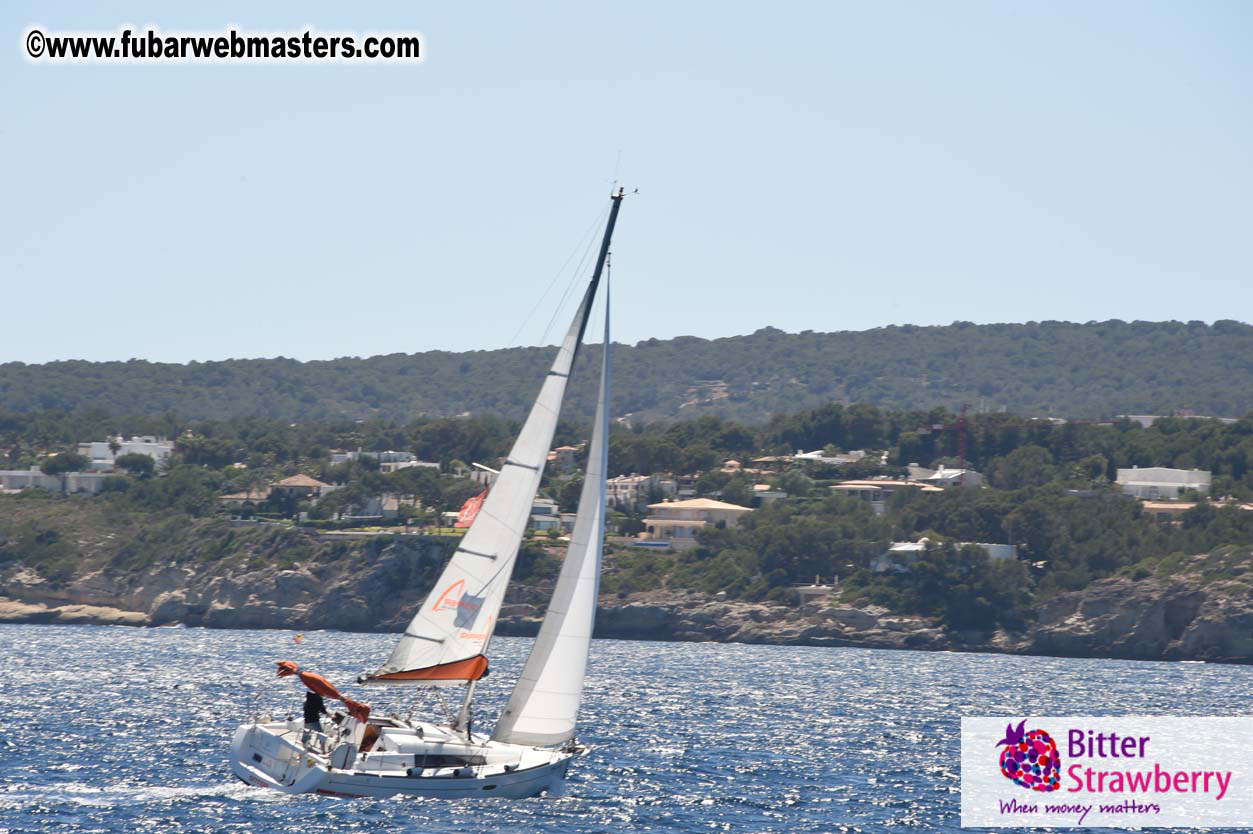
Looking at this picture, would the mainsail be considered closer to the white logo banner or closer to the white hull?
the white hull

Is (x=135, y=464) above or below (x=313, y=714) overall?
above

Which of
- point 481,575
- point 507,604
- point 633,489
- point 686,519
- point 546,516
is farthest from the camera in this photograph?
point 633,489

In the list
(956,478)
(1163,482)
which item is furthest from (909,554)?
(1163,482)

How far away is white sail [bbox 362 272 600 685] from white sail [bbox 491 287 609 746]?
1063mm

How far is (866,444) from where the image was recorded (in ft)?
518

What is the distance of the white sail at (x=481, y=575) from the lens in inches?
1393

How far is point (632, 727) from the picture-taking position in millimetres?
53906

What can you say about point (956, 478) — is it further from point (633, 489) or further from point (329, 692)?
point (329, 692)

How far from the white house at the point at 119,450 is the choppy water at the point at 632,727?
53297mm

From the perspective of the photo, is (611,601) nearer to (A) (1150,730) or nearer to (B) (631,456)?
(B) (631,456)

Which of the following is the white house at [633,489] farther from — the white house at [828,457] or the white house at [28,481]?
the white house at [28,481]

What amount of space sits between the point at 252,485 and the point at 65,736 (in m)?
92.9

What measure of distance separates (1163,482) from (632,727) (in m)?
→ 84.1

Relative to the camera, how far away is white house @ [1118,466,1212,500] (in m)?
126
